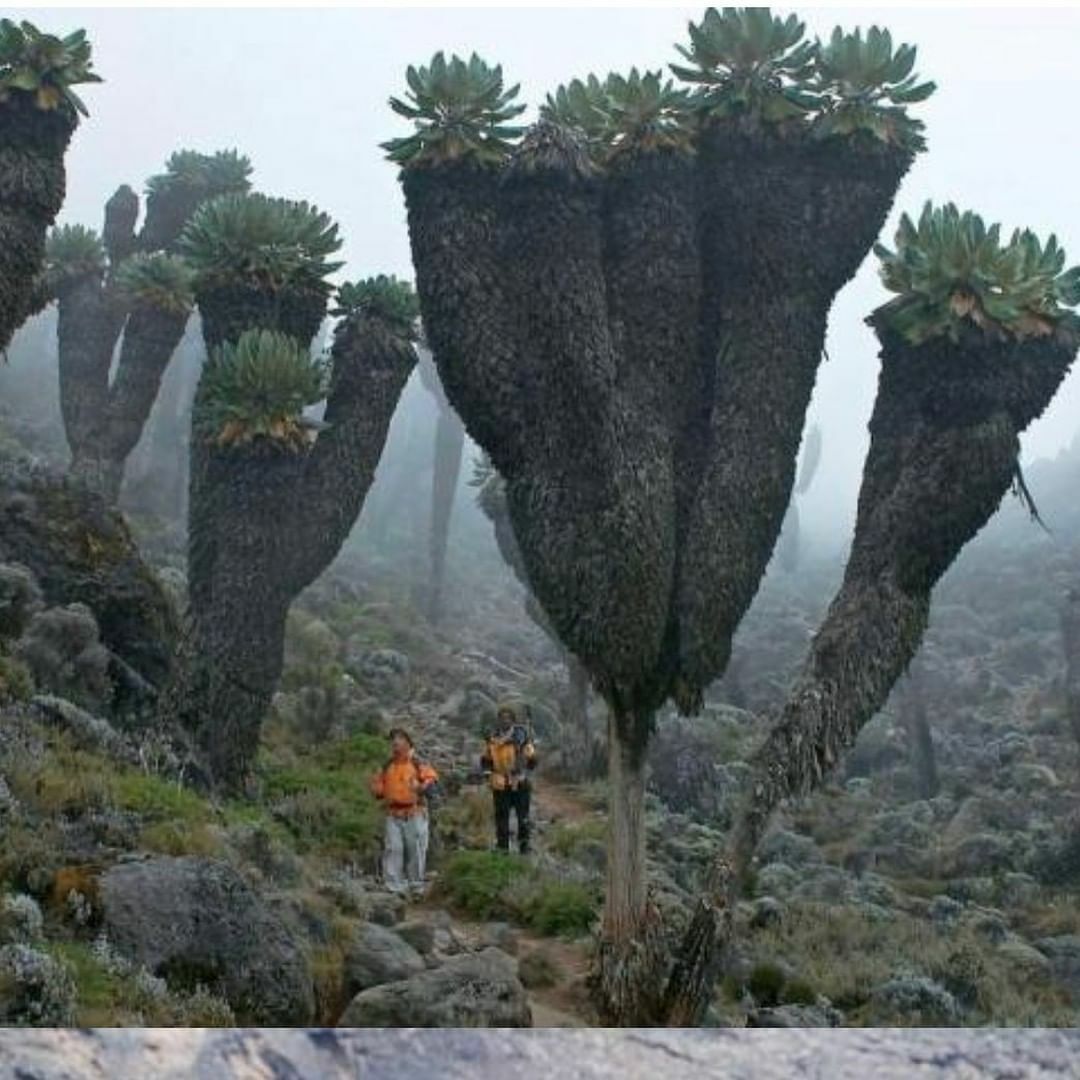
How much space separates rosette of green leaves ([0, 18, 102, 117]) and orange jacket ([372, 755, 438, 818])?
311 inches

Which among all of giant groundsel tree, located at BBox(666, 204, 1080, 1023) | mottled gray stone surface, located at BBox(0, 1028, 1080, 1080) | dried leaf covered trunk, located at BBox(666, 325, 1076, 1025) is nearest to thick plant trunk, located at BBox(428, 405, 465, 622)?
giant groundsel tree, located at BBox(666, 204, 1080, 1023)

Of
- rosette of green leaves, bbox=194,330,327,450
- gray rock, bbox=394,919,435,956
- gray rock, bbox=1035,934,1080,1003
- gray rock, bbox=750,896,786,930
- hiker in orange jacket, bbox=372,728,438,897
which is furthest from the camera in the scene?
gray rock, bbox=750,896,786,930

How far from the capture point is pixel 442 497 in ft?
145

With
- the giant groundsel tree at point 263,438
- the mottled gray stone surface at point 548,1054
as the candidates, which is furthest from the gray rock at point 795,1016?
the mottled gray stone surface at point 548,1054

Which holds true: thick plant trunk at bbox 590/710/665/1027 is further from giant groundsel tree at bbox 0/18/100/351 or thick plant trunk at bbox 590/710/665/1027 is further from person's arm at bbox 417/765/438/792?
giant groundsel tree at bbox 0/18/100/351

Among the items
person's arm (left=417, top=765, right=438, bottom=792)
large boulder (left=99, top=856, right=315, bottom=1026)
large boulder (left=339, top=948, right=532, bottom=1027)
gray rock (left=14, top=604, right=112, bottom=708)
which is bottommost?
large boulder (left=339, top=948, right=532, bottom=1027)

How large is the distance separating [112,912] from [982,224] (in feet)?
28.9

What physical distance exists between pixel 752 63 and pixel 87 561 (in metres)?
11.5

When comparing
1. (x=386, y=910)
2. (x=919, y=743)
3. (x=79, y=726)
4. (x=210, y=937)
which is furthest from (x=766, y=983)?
(x=919, y=743)

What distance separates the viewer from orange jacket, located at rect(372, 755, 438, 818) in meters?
12.7

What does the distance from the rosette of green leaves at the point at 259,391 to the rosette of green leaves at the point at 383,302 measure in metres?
1.64

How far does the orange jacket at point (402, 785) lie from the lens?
12.7 metres

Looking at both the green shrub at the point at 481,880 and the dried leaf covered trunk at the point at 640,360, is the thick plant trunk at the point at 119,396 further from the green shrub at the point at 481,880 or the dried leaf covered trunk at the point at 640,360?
the dried leaf covered trunk at the point at 640,360

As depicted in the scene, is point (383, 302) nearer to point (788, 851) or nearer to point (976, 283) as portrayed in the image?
point (976, 283)
